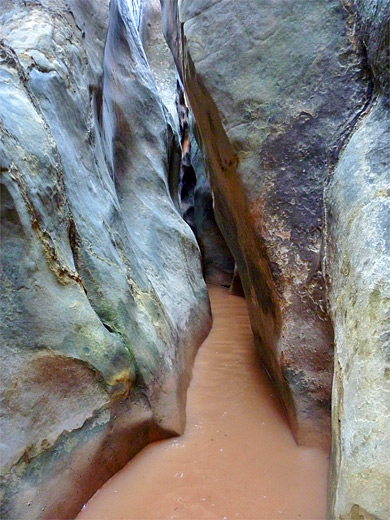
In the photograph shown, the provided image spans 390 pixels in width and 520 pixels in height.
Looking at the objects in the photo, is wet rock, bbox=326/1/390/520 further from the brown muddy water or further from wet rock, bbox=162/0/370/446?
the brown muddy water

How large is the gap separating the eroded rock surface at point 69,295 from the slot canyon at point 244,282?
0.03 ft

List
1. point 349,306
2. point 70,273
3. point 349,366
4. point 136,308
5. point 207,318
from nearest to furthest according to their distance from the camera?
point 349,366 < point 349,306 < point 70,273 < point 136,308 < point 207,318

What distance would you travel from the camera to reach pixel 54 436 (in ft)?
6.47

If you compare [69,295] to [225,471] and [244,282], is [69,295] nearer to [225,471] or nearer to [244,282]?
[225,471]

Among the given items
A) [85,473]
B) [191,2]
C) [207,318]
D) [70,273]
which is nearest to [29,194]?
[70,273]

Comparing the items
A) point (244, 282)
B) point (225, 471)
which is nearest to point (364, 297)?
point (225, 471)

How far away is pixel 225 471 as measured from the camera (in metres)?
2.33

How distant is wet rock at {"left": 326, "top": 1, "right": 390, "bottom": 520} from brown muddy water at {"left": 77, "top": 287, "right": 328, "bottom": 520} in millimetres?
436

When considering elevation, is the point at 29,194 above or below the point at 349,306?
above

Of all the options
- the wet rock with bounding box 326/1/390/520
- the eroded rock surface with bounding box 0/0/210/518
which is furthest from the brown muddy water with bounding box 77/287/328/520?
the wet rock with bounding box 326/1/390/520

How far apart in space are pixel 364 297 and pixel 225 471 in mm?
1247

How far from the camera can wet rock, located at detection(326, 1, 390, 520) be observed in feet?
4.69

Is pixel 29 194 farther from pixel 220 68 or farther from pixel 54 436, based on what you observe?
pixel 220 68

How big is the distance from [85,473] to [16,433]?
0.45 meters
